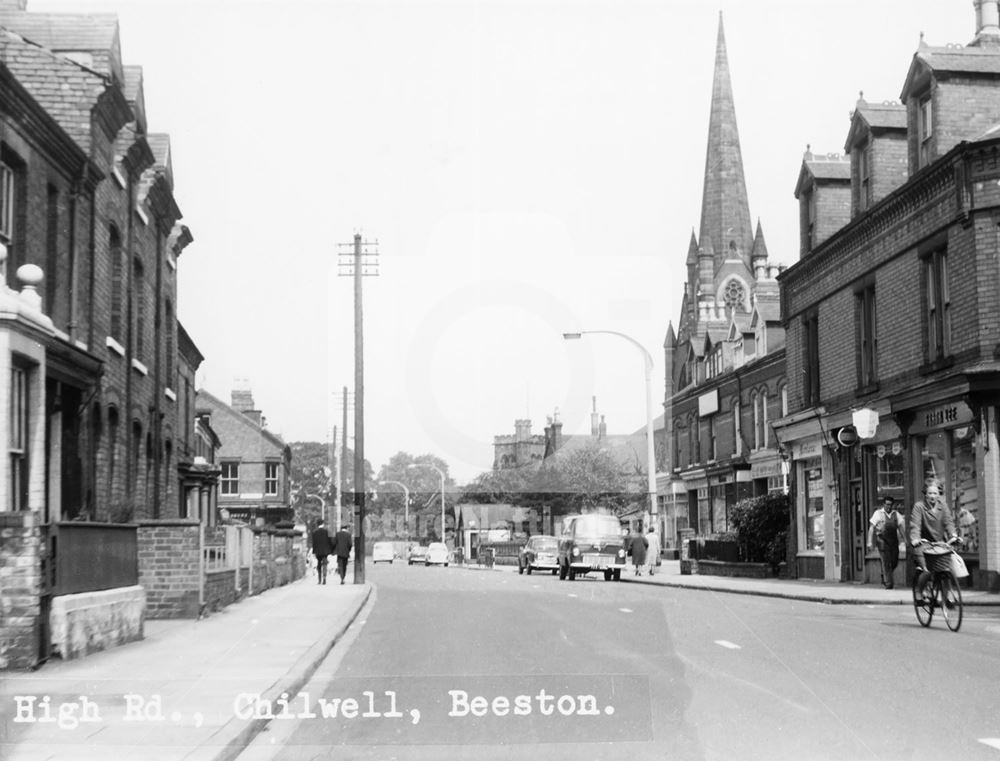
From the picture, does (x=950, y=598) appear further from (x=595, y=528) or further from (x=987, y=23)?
(x=595, y=528)

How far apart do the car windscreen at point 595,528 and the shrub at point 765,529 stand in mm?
3788

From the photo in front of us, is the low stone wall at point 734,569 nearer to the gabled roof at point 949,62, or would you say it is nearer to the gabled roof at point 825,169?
the gabled roof at point 825,169

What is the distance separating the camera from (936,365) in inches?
1015

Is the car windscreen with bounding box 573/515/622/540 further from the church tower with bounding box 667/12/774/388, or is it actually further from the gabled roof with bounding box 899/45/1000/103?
the church tower with bounding box 667/12/774/388

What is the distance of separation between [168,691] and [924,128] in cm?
2197

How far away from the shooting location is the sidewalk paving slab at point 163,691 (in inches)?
320

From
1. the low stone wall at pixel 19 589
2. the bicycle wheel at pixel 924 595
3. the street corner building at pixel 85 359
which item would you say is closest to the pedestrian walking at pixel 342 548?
the street corner building at pixel 85 359

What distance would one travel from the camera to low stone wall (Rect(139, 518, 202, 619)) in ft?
59.8

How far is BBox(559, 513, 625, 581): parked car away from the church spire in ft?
173

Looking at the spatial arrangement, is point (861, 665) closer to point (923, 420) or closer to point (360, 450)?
point (923, 420)

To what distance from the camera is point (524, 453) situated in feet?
444

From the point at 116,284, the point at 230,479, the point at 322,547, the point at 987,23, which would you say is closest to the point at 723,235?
the point at 230,479

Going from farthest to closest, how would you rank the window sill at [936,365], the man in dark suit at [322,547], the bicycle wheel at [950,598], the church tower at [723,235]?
the church tower at [723,235] < the man in dark suit at [322,547] < the window sill at [936,365] < the bicycle wheel at [950,598]

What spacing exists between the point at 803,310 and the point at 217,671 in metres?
25.2
